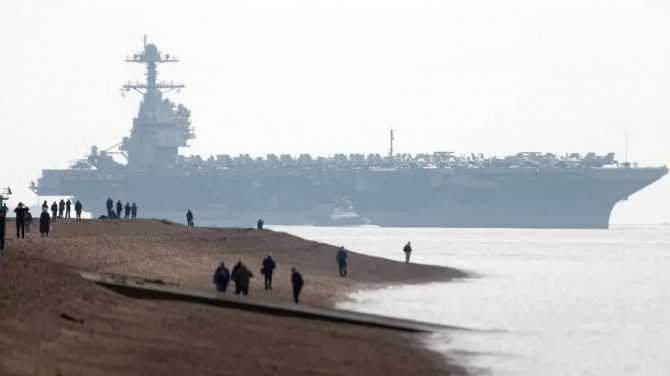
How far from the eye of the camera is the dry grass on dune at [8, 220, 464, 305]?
104ft

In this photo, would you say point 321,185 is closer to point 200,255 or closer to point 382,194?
point 382,194

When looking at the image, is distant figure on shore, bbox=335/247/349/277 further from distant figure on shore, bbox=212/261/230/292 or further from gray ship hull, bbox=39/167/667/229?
gray ship hull, bbox=39/167/667/229

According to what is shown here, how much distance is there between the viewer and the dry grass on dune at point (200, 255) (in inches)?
1252

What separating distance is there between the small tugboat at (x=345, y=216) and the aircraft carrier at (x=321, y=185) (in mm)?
486

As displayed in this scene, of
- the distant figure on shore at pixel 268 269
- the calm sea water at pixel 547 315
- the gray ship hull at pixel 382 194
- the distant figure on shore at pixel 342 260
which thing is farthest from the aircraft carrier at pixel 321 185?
the distant figure on shore at pixel 268 269

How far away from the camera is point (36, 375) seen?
45.6 feet

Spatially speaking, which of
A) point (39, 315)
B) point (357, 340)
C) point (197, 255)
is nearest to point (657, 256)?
point (197, 255)

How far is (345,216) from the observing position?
162 metres

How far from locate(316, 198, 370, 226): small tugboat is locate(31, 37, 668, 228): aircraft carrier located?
0.49 meters

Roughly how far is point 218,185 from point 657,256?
291 ft

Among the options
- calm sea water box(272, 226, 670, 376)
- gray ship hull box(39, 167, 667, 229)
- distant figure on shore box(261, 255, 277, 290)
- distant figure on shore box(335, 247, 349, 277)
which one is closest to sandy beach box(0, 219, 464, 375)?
distant figure on shore box(261, 255, 277, 290)

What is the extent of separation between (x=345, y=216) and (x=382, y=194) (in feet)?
14.6

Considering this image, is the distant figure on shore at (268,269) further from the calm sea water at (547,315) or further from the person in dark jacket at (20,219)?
the person in dark jacket at (20,219)

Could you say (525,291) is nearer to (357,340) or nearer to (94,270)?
(94,270)
